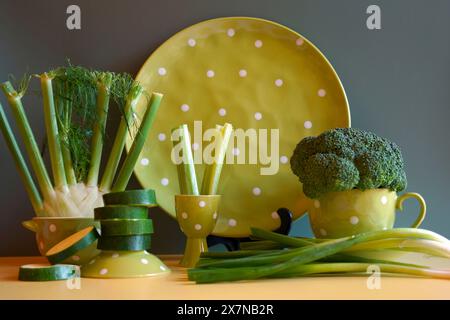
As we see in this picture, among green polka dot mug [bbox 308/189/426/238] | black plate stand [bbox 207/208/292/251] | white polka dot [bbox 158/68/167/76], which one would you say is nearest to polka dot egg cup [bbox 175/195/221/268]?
black plate stand [bbox 207/208/292/251]

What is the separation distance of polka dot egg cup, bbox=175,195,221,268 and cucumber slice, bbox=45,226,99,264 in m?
0.17

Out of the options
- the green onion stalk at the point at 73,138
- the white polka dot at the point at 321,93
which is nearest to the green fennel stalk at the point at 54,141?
the green onion stalk at the point at 73,138

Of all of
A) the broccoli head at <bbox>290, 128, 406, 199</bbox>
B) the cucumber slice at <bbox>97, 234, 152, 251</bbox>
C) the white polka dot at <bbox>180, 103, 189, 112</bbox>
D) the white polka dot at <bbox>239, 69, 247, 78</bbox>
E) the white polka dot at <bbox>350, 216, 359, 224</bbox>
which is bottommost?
the cucumber slice at <bbox>97, 234, 152, 251</bbox>

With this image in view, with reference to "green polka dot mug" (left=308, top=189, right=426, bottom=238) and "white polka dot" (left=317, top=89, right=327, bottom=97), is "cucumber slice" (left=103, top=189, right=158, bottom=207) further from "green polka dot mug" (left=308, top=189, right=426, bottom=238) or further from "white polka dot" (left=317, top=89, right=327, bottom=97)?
"white polka dot" (left=317, top=89, right=327, bottom=97)

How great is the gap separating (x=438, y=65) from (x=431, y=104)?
3.4 inches

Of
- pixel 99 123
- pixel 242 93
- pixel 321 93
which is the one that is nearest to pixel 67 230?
pixel 99 123

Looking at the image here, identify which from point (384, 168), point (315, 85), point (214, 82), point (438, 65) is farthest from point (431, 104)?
point (214, 82)

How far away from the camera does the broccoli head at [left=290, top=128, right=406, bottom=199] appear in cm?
100

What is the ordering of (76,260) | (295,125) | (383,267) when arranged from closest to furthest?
(383,267), (76,260), (295,125)

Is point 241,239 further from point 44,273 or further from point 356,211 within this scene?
point 44,273

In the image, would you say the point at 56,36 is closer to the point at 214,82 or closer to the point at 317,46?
the point at 214,82

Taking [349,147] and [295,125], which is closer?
[349,147]

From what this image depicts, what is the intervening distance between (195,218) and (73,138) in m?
0.26

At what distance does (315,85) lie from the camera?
126 centimetres
